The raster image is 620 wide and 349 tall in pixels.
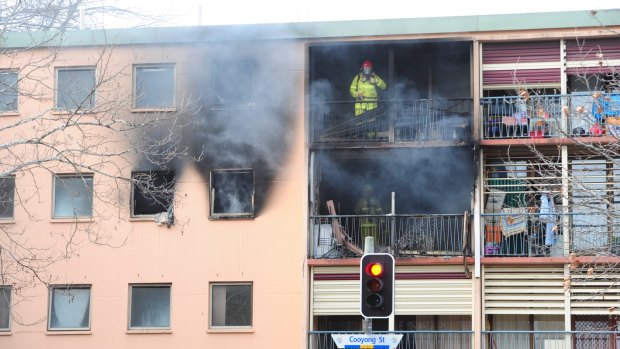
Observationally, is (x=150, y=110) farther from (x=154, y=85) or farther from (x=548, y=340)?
(x=548, y=340)

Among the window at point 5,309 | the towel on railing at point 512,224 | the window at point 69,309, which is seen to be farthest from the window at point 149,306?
the towel on railing at point 512,224

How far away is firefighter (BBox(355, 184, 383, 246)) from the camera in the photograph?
85.1 ft

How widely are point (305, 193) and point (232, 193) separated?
163 cm

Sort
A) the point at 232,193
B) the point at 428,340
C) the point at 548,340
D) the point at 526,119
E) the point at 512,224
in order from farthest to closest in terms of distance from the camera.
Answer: the point at 232,193 → the point at 526,119 → the point at 512,224 → the point at 428,340 → the point at 548,340

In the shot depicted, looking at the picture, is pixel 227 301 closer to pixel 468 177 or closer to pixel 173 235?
pixel 173 235

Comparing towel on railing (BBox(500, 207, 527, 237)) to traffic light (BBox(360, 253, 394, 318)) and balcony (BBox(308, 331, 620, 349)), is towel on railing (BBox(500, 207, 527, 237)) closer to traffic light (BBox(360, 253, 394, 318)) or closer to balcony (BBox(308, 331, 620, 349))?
balcony (BBox(308, 331, 620, 349))

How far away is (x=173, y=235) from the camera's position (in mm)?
25953

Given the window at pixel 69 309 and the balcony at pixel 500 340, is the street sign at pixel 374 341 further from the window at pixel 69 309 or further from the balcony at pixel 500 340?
the window at pixel 69 309

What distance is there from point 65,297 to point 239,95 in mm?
5785

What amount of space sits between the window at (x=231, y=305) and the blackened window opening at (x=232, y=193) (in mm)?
1587

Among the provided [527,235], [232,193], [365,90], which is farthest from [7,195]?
[527,235]

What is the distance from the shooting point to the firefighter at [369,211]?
25.9 m

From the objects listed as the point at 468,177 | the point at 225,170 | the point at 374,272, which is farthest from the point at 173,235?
the point at 374,272

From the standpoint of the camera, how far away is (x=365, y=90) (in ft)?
86.3
